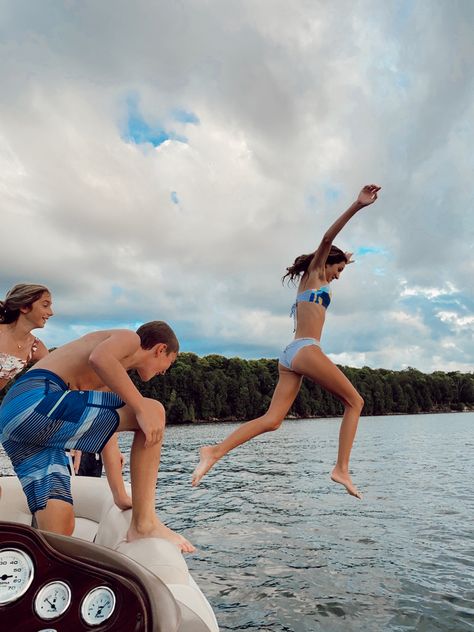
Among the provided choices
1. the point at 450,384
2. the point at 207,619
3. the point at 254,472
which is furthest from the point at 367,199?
the point at 450,384

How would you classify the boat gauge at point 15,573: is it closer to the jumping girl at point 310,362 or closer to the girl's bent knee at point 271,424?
the jumping girl at point 310,362

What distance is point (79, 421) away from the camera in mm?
3387

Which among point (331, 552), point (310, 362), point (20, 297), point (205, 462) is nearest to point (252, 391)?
point (331, 552)

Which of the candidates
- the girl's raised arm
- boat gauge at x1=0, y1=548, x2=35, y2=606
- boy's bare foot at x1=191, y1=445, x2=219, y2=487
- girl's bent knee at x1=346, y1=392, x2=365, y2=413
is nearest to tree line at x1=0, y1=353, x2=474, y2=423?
boy's bare foot at x1=191, y1=445, x2=219, y2=487

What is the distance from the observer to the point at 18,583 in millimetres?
1703

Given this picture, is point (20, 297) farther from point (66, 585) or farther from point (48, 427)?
point (66, 585)

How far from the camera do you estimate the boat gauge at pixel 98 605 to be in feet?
5.42

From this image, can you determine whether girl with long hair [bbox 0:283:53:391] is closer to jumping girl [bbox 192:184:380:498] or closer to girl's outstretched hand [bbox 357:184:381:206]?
jumping girl [bbox 192:184:380:498]

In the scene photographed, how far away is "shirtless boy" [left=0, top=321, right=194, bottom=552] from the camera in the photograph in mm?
3156

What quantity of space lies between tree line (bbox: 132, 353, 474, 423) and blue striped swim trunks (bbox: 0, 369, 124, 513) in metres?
84.2

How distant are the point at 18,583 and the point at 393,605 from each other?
16.8ft

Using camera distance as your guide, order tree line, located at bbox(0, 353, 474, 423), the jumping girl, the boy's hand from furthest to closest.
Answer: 1. tree line, located at bbox(0, 353, 474, 423)
2. the jumping girl
3. the boy's hand

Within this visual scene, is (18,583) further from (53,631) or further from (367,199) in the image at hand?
(367,199)

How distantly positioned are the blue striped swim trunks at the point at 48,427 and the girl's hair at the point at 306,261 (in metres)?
2.36
